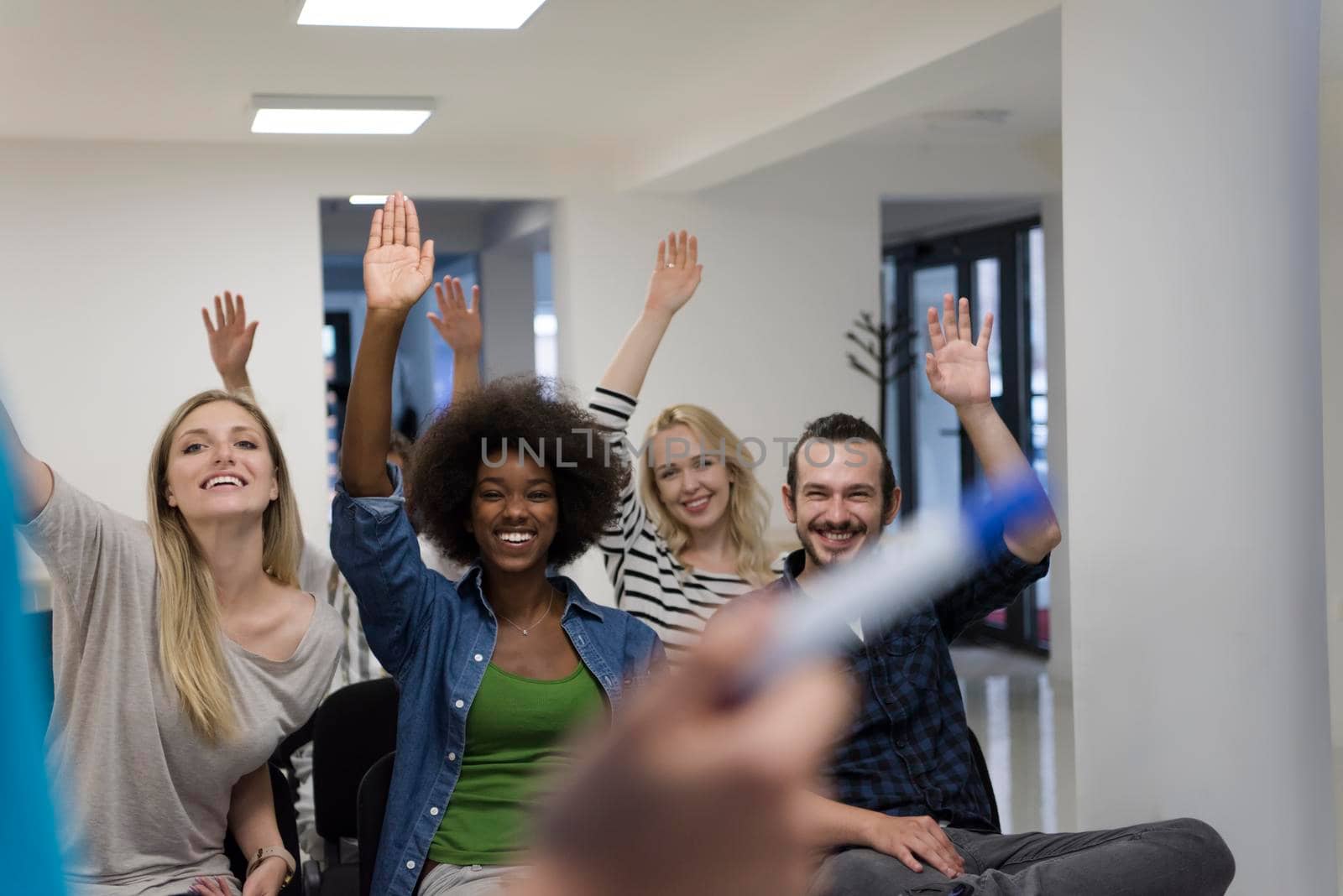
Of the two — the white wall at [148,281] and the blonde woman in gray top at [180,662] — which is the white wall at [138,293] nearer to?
the white wall at [148,281]

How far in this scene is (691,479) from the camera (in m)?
3.63

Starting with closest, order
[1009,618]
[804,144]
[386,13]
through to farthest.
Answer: [386,13] < [804,144] < [1009,618]

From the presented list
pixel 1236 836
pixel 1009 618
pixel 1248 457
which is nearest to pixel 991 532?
pixel 1248 457

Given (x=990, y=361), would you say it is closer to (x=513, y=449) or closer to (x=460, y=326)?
(x=460, y=326)

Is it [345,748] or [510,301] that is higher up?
[510,301]

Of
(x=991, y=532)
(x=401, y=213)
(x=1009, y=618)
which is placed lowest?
(x=1009, y=618)

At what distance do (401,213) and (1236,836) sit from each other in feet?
7.02

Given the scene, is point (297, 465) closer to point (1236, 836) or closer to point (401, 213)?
point (401, 213)

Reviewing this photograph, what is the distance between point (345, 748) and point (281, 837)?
1.91 ft

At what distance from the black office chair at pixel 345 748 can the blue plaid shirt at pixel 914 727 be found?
1.01 metres

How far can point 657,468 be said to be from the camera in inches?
147

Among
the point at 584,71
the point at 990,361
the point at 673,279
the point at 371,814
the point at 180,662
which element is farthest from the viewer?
the point at 990,361

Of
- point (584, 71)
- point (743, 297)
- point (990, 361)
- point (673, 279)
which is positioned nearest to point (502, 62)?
point (584, 71)

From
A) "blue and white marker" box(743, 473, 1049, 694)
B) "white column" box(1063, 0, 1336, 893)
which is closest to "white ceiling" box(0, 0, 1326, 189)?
"white column" box(1063, 0, 1336, 893)
